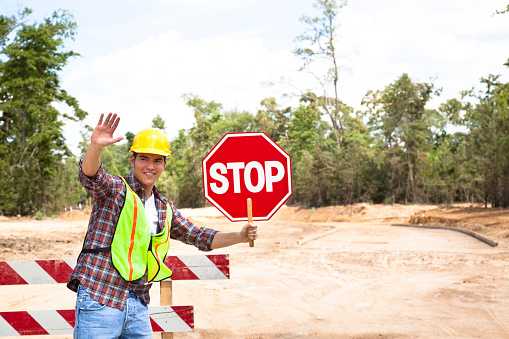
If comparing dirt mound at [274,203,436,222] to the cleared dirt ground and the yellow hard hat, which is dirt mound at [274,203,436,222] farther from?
the yellow hard hat

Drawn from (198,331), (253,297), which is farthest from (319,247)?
(198,331)

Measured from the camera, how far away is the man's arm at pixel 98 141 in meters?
2.62

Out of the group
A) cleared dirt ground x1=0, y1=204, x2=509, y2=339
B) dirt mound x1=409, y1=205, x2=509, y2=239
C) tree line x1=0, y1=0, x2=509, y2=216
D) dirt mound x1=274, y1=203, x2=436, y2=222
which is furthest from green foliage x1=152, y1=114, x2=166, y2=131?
cleared dirt ground x1=0, y1=204, x2=509, y2=339

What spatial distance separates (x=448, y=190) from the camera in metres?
44.6

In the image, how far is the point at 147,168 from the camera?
3.07 meters

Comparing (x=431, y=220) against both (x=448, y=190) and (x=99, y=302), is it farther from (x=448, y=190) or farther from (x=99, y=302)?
(x=99, y=302)

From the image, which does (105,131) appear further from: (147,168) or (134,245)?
(134,245)

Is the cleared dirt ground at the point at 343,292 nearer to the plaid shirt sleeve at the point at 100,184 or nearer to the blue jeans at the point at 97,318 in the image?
the blue jeans at the point at 97,318

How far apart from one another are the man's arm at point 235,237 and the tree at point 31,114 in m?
36.8

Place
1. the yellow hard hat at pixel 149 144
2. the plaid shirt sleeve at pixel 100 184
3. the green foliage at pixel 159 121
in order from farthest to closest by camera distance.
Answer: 1. the green foliage at pixel 159 121
2. the yellow hard hat at pixel 149 144
3. the plaid shirt sleeve at pixel 100 184

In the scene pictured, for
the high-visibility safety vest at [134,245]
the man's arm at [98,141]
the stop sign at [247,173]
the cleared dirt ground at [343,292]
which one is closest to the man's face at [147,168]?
the high-visibility safety vest at [134,245]

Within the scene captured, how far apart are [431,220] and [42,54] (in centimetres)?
2769

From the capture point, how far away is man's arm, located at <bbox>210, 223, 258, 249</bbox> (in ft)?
11.3

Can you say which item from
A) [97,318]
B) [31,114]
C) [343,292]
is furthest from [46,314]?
[31,114]
